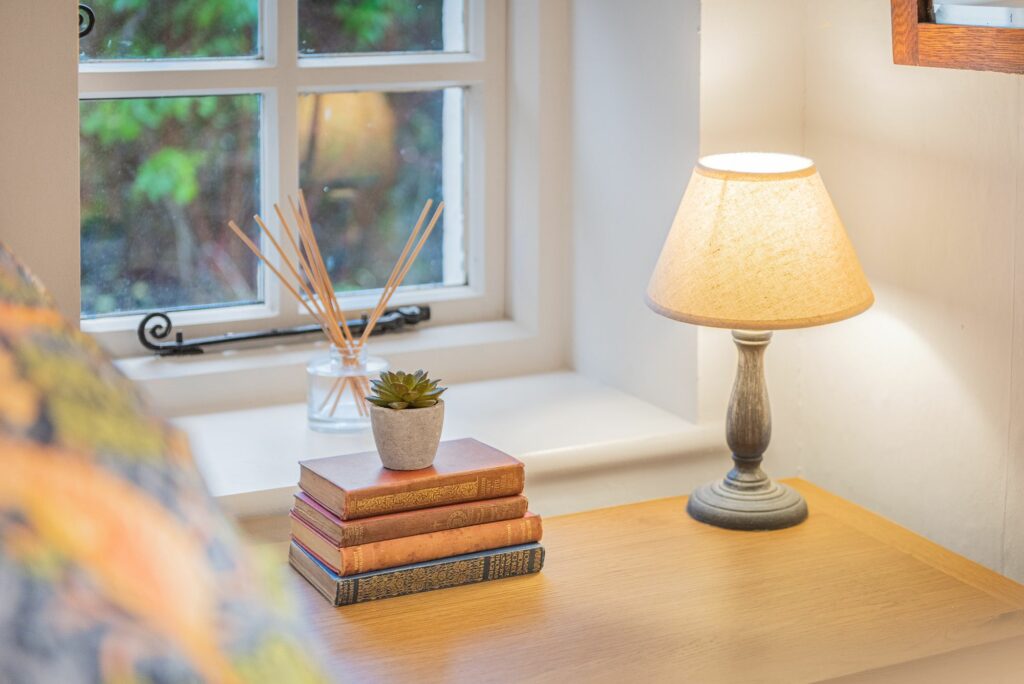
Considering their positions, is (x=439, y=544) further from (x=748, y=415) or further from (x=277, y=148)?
(x=277, y=148)

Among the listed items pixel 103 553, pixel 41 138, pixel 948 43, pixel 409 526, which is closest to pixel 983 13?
pixel 948 43

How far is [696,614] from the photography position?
120cm

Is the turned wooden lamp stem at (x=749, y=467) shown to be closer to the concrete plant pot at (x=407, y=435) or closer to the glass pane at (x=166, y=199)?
the concrete plant pot at (x=407, y=435)

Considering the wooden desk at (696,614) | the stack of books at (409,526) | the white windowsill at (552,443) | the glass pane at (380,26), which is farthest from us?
the glass pane at (380,26)

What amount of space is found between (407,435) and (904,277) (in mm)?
627

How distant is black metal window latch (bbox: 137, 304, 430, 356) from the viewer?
1.67m

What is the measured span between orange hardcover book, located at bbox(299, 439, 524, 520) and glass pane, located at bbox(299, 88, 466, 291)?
0.59m

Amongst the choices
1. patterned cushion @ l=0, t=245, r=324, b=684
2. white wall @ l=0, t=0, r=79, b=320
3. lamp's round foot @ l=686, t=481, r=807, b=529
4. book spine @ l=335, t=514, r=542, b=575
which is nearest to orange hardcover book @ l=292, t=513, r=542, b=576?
book spine @ l=335, t=514, r=542, b=575

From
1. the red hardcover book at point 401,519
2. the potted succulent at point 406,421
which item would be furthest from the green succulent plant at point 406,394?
the red hardcover book at point 401,519

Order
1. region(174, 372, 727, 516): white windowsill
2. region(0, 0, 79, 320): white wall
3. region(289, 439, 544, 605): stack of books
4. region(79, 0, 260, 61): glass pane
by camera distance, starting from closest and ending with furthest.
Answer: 1. region(289, 439, 544, 605): stack of books
2. region(0, 0, 79, 320): white wall
3. region(174, 372, 727, 516): white windowsill
4. region(79, 0, 260, 61): glass pane

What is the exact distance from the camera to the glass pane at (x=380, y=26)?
5.67ft

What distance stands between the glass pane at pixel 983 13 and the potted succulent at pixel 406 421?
2.11 ft

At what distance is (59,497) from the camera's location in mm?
77

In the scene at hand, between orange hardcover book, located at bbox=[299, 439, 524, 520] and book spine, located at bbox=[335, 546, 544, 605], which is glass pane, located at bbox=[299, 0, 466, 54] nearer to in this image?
orange hardcover book, located at bbox=[299, 439, 524, 520]
